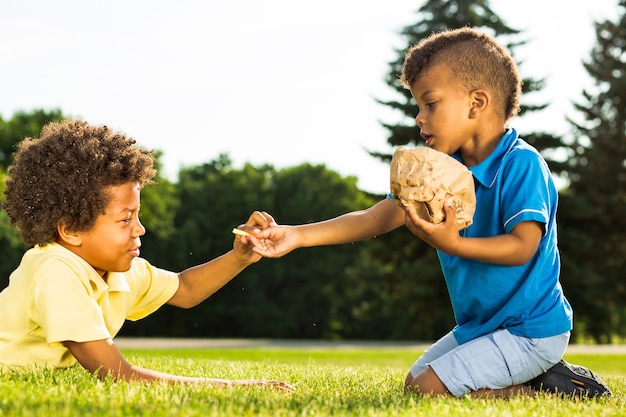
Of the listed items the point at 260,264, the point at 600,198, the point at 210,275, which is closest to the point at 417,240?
the point at 600,198

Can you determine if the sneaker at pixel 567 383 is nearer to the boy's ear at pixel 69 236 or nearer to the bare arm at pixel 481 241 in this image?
the bare arm at pixel 481 241

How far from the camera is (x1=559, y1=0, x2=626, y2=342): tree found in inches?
1304

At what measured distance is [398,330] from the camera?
4609 cm

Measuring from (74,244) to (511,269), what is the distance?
2.51 metres

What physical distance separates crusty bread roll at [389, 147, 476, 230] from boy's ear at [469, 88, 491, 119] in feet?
1.93

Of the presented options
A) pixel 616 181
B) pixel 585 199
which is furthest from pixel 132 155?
pixel 616 181

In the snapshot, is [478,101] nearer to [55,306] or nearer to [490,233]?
[490,233]

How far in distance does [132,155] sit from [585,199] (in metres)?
32.0

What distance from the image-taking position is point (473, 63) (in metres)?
4.61

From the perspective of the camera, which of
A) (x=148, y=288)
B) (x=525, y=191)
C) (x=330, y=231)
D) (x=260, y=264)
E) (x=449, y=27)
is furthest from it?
(x=260, y=264)

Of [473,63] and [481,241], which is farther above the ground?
[473,63]

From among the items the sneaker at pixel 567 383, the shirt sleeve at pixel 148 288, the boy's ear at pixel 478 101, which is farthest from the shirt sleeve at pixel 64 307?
the sneaker at pixel 567 383

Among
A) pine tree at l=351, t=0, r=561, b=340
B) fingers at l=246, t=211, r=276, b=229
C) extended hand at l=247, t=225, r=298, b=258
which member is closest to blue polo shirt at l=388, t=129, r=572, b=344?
extended hand at l=247, t=225, r=298, b=258

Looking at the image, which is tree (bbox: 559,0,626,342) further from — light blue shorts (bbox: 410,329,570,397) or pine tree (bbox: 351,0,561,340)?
light blue shorts (bbox: 410,329,570,397)
